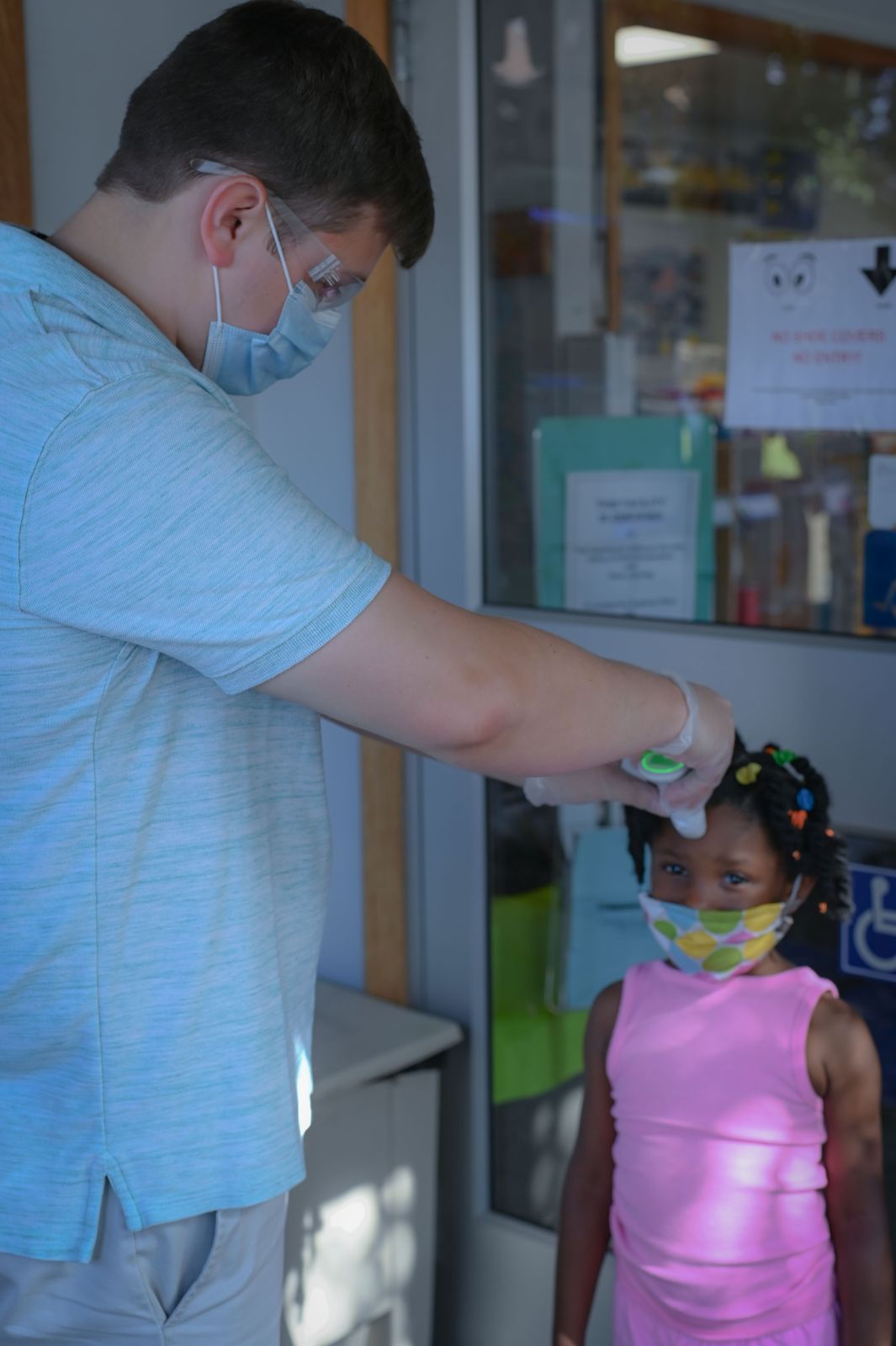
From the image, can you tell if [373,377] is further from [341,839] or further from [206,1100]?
[206,1100]

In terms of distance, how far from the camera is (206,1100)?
1.25m

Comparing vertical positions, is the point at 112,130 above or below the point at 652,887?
above

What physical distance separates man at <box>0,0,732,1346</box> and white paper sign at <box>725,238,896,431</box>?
0.76 m

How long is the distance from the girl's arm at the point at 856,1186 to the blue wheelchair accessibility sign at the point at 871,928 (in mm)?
253

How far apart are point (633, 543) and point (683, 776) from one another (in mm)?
775

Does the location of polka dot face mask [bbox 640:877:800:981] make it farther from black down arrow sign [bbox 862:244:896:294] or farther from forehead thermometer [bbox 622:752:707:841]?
black down arrow sign [bbox 862:244:896:294]

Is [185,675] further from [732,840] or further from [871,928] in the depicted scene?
[871,928]

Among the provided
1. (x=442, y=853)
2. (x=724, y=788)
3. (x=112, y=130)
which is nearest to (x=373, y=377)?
(x=112, y=130)

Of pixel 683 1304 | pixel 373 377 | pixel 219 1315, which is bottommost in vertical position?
pixel 683 1304

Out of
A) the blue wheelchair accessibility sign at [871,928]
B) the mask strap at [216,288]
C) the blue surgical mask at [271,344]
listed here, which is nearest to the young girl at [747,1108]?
the blue wheelchair accessibility sign at [871,928]

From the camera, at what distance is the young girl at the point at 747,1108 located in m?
1.70

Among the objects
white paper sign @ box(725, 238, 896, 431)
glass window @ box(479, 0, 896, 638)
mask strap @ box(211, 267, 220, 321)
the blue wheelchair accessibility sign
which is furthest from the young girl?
mask strap @ box(211, 267, 220, 321)

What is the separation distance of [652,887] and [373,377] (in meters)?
1.07

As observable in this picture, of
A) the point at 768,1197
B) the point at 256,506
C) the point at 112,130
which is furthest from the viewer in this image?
the point at 112,130
